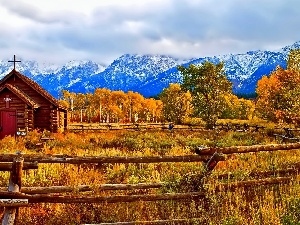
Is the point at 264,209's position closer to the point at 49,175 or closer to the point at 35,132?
the point at 49,175

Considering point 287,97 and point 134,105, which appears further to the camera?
point 134,105

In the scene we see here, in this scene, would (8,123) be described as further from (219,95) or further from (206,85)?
(219,95)

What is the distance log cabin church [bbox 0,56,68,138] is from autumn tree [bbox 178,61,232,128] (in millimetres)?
31811

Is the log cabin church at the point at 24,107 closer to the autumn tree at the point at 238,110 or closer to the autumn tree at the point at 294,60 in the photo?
the autumn tree at the point at 294,60

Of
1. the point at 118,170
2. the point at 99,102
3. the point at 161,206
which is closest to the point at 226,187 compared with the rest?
the point at 161,206

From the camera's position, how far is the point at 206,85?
65.4 metres

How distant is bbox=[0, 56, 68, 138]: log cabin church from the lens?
34228 millimetres

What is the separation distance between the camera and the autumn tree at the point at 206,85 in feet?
208

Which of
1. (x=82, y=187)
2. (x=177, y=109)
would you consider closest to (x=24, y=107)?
(x=82, y=187)

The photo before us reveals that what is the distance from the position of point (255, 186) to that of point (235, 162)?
4651 millimetres

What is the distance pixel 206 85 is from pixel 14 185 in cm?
5904

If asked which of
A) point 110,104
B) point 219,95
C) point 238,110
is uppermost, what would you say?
point 110,104

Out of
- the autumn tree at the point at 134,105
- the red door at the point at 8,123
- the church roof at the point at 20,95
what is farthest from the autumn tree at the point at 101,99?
the church roof at the point at 20,95

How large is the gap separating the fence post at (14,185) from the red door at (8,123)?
92.0ft
